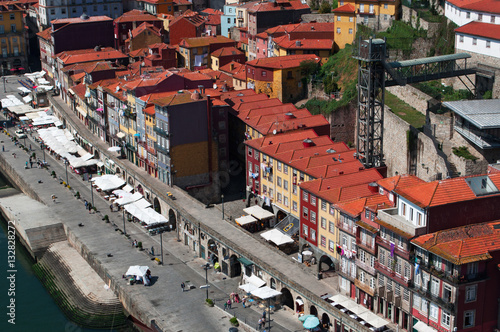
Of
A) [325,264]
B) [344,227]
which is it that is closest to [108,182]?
[325,264]

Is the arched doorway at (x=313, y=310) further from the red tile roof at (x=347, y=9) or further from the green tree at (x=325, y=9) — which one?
the green tree at (x=325, y=9)

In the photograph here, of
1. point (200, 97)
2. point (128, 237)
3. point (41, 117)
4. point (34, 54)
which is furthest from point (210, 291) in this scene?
point (34, 54)

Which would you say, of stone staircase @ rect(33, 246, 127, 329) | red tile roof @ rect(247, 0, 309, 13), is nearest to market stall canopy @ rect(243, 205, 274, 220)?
stone staircase @ rect(33, 246, 127, 329)

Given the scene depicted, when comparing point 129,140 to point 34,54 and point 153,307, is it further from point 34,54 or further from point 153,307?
point 34,54

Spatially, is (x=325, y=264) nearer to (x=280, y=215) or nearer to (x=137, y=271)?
(x=280, y=215)

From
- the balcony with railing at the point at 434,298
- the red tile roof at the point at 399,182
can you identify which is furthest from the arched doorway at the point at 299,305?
the red tile roof at the point at 399,182

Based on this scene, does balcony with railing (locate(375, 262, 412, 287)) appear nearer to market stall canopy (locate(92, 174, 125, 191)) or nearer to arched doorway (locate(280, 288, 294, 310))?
arched doorway (locate(280, 288, 294, 310))

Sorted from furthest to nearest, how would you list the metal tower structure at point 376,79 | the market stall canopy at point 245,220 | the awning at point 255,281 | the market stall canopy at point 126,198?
1. the market stall canopy at point 126,198
2. the market stall canopy at point 245,220
3. the metal tower structure at point 376,79
4. the awning at point 255,281
